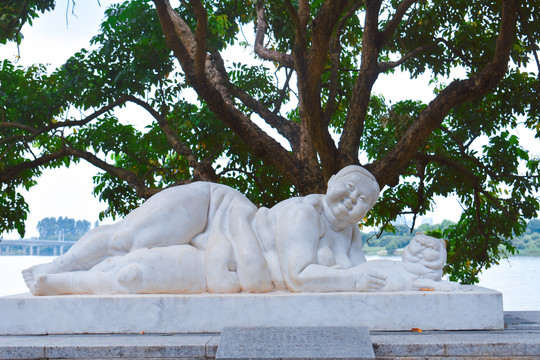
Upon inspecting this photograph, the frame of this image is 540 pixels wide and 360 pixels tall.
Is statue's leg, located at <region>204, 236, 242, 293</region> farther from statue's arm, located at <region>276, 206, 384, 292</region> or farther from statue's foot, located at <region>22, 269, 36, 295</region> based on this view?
statue's foot, located at <region>22, 269, 36, 295</region>

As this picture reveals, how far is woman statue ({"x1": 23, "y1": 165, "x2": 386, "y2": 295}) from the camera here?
3922mm

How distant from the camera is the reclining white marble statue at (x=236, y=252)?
3.92m

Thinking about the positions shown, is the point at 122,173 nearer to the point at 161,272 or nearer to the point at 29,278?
the point at 29,278

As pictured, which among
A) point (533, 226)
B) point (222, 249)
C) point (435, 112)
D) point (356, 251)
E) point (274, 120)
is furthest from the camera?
point (533, 226)

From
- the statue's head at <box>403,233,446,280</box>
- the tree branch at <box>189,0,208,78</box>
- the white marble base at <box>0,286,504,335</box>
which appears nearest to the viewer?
the white marble base at <box>0,286,504,335</box>

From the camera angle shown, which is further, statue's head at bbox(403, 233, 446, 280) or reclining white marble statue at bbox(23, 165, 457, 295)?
statue's head at bbox(403, 233, 446, 280)

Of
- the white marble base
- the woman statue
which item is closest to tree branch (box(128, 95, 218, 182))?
the woman statue

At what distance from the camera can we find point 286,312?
3.76 meters

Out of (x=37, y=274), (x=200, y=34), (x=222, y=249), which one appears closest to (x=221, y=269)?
(x=222, y=249)

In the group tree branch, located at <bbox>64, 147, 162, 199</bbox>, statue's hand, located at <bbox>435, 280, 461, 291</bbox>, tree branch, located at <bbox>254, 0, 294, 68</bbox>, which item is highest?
tree branch, located at <bbox>254, 0, 294, 68</bbox>

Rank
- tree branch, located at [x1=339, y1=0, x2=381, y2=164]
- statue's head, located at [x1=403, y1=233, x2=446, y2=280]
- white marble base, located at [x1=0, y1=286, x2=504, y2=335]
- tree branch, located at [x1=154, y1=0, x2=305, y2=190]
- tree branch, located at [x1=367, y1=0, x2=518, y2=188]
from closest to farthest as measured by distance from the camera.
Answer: white marble base, located at [x1=0, y1=286, x2=504, y2=335] < statue's head, located at [x1=403, y1=233, x2=446, y2=280] < tree branch, located at [x1=367, y1=0, x2=518, y2=188] < tree branch, located at [x1=154, y1=0, x2=305, y2=190] < tree branch, located at [x1=339, y1=0, x2=381, y2=164]

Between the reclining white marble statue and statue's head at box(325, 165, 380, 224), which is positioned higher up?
statue's head at box(325, 165, 380, 224)

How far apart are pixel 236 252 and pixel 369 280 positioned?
0.92m

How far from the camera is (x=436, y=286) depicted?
3934mm
